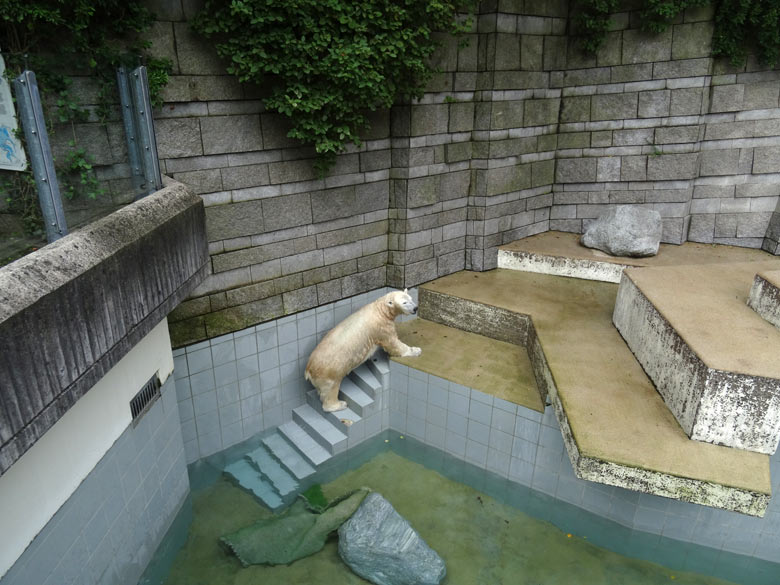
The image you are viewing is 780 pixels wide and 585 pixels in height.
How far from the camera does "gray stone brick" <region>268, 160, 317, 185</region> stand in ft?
19.1

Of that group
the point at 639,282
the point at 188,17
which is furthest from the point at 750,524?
the point at 188,17

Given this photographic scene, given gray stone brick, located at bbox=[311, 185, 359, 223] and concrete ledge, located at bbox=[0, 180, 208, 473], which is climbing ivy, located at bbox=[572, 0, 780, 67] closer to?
gray stone brick, located at bbox=[311, 185, 359, 223]

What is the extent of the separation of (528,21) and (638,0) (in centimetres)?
161

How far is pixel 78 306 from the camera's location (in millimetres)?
2814

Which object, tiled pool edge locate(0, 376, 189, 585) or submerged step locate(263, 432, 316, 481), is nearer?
tiled pool edge locate(0, 376, 189, 585)

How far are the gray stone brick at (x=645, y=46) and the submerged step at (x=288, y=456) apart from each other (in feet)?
23.6

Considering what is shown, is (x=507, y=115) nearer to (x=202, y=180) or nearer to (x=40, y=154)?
(x=202, y=180)

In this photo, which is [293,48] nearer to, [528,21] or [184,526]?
[528,21]

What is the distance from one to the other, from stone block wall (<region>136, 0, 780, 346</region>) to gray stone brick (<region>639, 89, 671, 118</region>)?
15 mm

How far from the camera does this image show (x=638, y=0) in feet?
24.0

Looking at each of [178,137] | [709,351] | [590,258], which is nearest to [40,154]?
[178,137]

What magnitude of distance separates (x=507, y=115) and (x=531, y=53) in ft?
3.14

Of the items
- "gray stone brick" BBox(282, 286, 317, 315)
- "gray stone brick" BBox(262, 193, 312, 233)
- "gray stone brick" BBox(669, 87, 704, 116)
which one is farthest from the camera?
"gray stone brick" BBox(669, 87, 704, 116)

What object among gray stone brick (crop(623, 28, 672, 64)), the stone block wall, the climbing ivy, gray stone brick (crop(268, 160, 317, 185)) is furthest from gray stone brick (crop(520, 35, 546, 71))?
gray stone brick (crop(268, 160, 317, 185))
